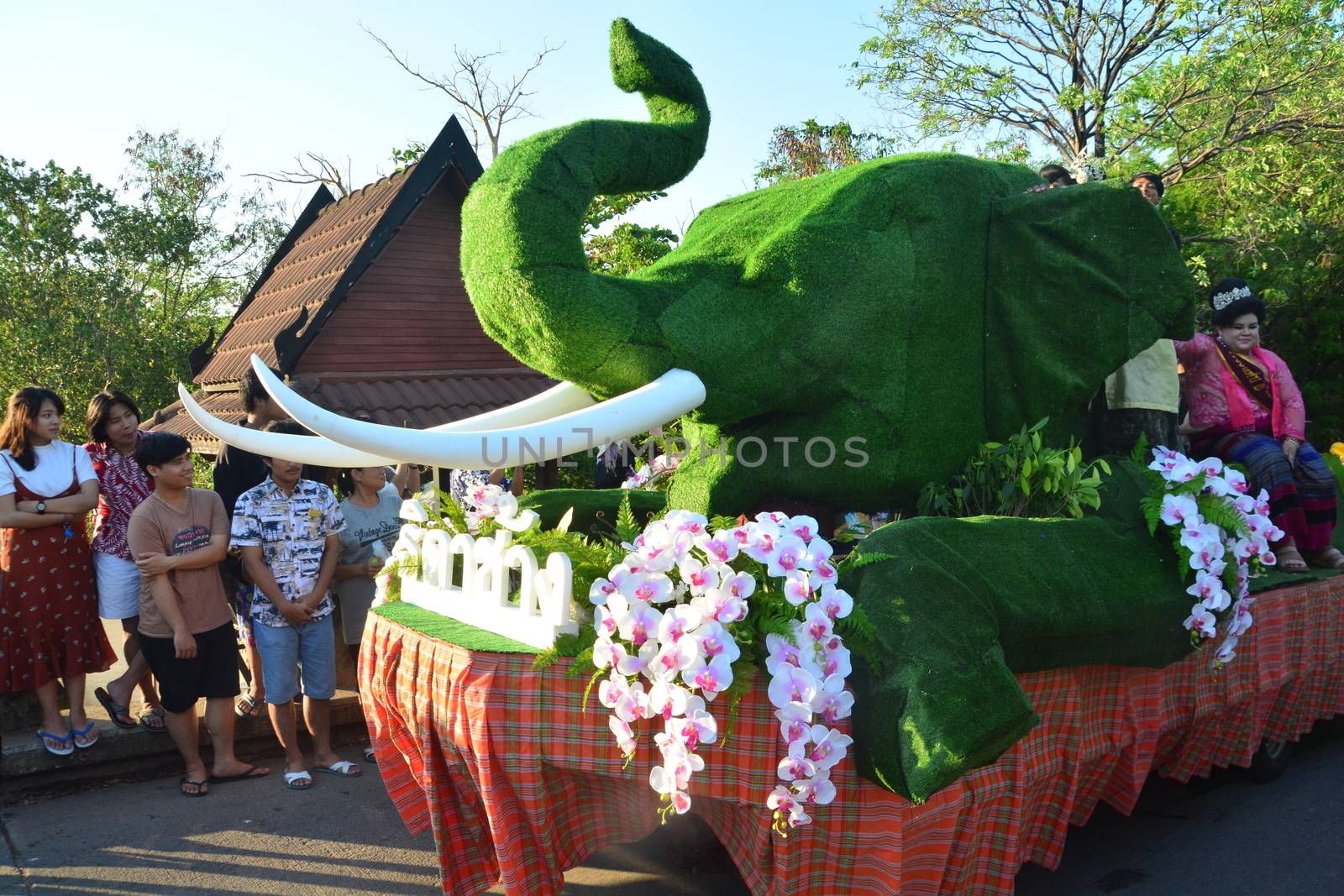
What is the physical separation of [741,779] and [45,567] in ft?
10.8

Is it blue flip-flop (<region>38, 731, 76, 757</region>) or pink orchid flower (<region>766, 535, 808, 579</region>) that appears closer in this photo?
pink orchid flower (<region>766, 535, 808, 579</region>)

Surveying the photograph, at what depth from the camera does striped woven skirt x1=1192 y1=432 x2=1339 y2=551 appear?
161 inches

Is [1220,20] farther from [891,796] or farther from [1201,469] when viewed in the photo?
[891,796]

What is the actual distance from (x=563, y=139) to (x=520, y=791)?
1593 millimetres

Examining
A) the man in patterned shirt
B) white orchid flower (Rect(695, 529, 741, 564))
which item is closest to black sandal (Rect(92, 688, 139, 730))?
the man in patterned shirt

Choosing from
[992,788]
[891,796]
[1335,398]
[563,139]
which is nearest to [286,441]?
[563,139]

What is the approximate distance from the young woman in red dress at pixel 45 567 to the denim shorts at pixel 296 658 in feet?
2.36

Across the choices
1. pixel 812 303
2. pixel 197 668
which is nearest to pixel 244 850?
pixel 197 668

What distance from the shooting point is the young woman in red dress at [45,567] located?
167 inches

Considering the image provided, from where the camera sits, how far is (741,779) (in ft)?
7.88

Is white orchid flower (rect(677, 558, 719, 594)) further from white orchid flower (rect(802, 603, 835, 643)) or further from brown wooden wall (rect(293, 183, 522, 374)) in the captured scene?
brown wooden wall (rect(293, 183, 522, 374))

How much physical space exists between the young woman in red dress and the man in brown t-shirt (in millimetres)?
341

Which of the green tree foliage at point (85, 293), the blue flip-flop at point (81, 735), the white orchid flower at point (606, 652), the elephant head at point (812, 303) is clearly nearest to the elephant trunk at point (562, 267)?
the elephant head at point (812, 303)

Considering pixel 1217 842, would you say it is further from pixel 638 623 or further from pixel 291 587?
pixel 291 587
